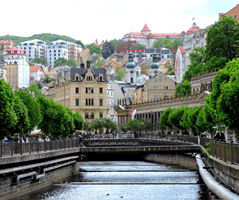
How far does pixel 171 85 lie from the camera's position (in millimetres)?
152125

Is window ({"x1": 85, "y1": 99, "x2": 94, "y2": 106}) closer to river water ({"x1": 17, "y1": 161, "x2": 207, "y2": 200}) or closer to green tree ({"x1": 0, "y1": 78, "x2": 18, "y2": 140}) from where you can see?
river water ({"x1": 17, "y1": 161, "x2": 207, "y2": 200})

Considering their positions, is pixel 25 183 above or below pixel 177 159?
below

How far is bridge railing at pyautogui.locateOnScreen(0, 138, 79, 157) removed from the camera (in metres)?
31.4

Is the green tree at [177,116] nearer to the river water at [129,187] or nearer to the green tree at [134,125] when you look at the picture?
the river water at [129,187]

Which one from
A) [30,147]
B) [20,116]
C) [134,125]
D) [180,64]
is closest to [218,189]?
[30,147]

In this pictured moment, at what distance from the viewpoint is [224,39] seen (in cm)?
8569

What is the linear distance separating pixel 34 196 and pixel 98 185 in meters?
9.77

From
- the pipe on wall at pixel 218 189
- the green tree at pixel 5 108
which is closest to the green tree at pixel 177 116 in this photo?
the pipe on wall at pixel 218 189

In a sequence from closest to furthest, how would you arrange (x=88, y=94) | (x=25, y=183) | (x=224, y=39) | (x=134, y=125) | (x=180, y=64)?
1. (x=25, y=183)
2. (x=224, y=39)
3. (x=134, y=125)
4. (x=88, y=94)
5. (x=180, y=64)

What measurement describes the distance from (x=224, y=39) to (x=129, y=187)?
49.4 m

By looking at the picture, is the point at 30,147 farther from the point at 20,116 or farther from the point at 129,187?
the point at 129,187

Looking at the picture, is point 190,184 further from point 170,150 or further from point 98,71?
point 98,71

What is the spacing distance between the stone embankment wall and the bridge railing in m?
1.40

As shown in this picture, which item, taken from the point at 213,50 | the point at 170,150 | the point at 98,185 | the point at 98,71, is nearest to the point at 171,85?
the point at 98,71
